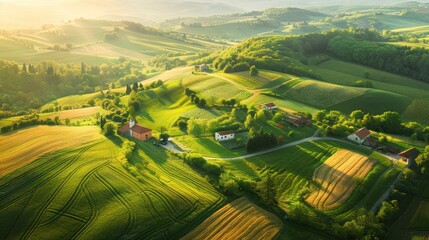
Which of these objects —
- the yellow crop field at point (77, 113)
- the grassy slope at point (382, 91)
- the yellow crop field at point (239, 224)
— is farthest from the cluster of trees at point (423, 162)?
the yellow crop field at point (77, 113)

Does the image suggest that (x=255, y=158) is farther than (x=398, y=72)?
No

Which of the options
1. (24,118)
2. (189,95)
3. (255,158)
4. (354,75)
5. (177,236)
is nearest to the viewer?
(177,236)

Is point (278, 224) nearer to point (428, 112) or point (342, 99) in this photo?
point (342, 99)

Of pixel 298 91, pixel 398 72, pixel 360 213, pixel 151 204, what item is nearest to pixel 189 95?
pixel 298 91

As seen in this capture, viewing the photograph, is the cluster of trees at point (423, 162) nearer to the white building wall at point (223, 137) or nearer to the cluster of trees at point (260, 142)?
the cluster of trees at point (260, 142)

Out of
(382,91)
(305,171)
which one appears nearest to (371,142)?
(305,171)
